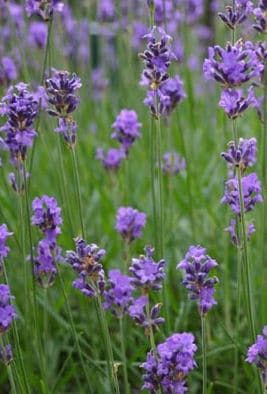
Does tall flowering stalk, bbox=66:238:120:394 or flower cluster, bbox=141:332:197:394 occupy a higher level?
tall flowering stalk, bbox=66:238:120:394

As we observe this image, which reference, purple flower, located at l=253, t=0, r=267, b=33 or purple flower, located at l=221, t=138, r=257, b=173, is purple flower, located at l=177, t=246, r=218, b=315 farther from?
purple flower, located at l=253, t=0, r=267, b=33

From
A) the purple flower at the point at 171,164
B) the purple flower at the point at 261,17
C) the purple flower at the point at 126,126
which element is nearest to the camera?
the purple flower at the point at 261,17

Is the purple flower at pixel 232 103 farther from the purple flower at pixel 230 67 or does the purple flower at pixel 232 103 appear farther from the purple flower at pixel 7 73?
the purple flower at pixel 7 73

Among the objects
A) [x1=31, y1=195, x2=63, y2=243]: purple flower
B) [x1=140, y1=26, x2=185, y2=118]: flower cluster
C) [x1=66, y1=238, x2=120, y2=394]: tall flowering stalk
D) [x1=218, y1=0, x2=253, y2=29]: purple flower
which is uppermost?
[x1=218, y1=0, x2=253, y2=29]: purple flower

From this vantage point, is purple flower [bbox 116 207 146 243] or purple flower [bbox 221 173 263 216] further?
purple flower [bbox 116 207 146 243]

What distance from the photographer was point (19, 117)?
1.89m

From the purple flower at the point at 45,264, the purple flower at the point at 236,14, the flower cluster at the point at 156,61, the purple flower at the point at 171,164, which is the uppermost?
the purple flower at the point at 171,164

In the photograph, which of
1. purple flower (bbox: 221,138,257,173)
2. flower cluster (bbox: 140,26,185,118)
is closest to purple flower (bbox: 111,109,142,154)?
flower cluster (bbox: 140,26,185,118)

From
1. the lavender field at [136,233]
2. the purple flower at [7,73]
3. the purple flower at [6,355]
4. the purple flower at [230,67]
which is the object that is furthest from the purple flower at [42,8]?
the purple flower at [6,355]

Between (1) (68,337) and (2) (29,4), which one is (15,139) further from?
(1) (68,337)

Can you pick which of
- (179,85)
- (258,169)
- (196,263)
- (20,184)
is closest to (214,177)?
(258,169)

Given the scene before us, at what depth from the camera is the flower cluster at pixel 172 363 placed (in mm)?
1633

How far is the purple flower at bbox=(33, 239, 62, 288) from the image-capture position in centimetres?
206

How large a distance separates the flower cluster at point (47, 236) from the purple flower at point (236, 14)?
664mm
